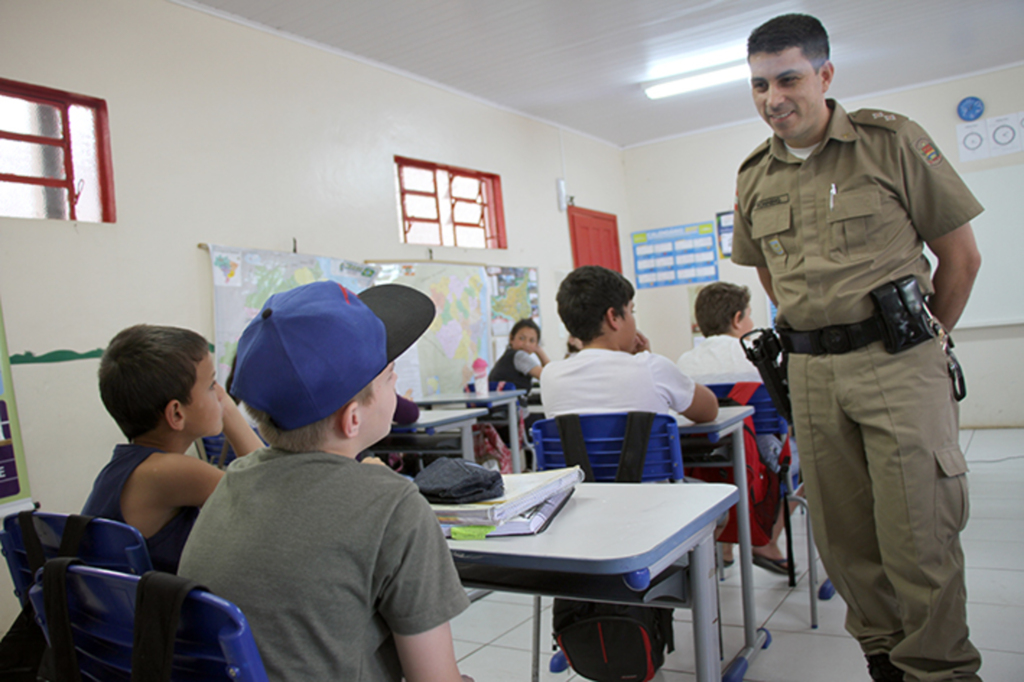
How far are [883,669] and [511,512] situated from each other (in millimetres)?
1130

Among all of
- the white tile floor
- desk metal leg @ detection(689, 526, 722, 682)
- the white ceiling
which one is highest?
the white ceiling

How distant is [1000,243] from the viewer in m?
6.03

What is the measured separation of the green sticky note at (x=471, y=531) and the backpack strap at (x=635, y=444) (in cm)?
87

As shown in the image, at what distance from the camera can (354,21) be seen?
4.32 metres

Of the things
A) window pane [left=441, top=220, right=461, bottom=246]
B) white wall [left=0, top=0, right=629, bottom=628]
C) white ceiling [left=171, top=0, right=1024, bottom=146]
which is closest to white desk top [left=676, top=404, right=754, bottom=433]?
white wall [left=0, top=0, right=629, bottom=628]

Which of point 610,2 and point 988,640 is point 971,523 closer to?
point 988,640

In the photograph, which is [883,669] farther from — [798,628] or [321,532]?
[321,532]

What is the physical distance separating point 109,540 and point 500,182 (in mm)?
5311

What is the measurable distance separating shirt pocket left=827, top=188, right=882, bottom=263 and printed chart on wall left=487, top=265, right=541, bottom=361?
421cm

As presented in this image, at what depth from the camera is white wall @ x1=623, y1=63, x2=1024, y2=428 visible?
20.2ft

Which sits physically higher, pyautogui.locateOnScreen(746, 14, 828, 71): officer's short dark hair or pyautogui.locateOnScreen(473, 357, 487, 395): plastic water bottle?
pyautogui.locateOnScreen(746, 14, 828, 71): officer's short dark hair

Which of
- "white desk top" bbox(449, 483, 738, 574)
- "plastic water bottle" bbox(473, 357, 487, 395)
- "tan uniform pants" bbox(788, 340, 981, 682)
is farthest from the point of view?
"plastic water bottle" bbox(473, 357, 487, 395)

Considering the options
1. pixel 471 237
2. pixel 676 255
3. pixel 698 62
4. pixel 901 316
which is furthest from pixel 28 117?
pixel 676 255

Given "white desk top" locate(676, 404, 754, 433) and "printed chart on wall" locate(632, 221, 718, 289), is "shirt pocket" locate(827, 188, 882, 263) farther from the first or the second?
"printed chart on wall" locate(632, 221, 718, 289)
